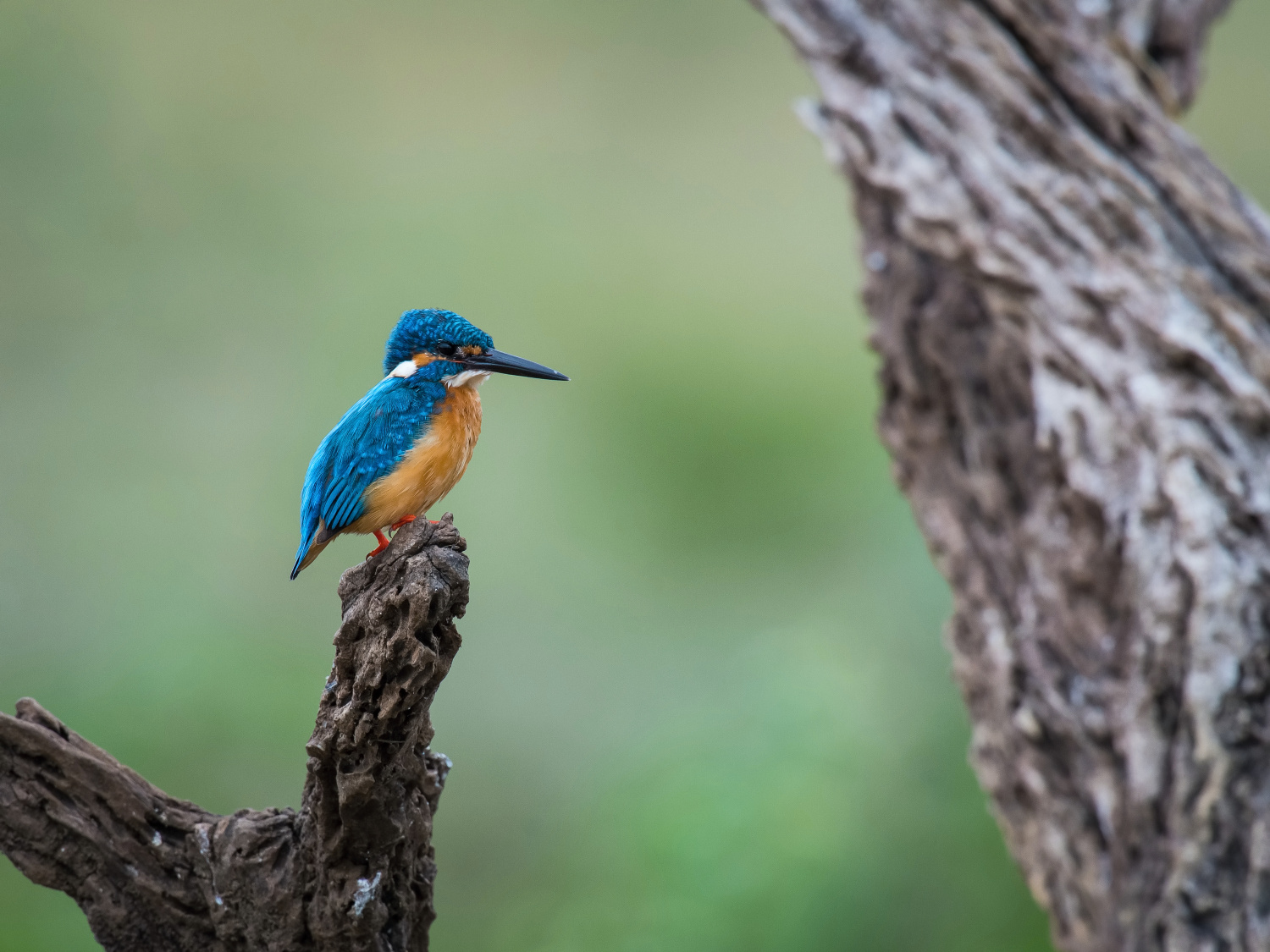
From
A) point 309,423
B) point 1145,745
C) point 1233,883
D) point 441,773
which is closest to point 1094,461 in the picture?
point 1145,745

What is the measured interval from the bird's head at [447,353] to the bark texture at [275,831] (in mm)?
366

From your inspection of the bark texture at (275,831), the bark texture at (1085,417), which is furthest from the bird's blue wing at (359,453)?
the bark texture at (1085,417)

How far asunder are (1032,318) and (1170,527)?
0.69 m

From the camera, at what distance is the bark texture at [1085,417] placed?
278 centimetres

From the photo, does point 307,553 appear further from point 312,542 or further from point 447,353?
point 447,353

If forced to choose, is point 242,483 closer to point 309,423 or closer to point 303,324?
point 309,423

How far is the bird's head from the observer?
2.20 meters

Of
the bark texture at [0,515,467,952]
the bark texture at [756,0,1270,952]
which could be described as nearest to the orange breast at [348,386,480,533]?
the bark texture at [0,515,467,952]

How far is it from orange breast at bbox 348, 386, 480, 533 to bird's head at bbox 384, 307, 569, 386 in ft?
0.17

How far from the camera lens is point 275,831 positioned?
204 centimetres

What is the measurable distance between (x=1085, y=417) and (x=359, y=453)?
2.03 m

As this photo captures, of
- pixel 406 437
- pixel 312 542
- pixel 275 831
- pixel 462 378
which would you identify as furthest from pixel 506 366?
pixel 275 831

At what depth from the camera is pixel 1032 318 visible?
3193 mm

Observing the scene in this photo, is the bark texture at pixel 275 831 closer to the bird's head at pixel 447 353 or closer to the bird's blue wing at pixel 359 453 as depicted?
the bird's blue wing at pixel 359 453
